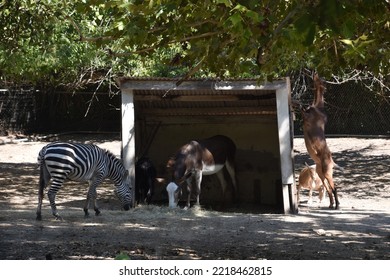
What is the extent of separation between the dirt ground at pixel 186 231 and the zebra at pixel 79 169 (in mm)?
355

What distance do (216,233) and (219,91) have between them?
14.4 ft

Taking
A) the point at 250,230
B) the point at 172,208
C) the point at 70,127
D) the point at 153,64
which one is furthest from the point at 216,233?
the point at 70,127

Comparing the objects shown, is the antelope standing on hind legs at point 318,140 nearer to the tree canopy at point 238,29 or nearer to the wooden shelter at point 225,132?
the wooden shelter at point 225,132

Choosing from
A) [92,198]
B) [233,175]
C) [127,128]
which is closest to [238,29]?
[92,198]

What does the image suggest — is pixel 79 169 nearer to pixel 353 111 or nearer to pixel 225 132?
pixel 225 132

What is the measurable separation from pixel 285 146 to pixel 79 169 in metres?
3.75

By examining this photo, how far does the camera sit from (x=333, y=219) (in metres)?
12.2

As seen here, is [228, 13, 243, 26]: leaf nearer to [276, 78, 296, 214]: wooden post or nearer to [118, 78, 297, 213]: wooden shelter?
[276, 78, 296, 214]: wooden post

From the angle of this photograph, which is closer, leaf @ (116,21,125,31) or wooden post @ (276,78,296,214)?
leaf @ (116,21,125,31)

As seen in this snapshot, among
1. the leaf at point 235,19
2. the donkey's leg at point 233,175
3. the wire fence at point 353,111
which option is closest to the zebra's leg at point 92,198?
the donkey's leg at point 233,175

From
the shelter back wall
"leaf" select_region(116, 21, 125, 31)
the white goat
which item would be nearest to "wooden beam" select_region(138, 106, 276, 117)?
the shelter back wall

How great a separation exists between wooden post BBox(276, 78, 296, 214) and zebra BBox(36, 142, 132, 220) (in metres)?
2.82

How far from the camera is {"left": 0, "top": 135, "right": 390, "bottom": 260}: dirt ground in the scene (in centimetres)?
851

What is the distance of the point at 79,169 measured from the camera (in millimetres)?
12469
